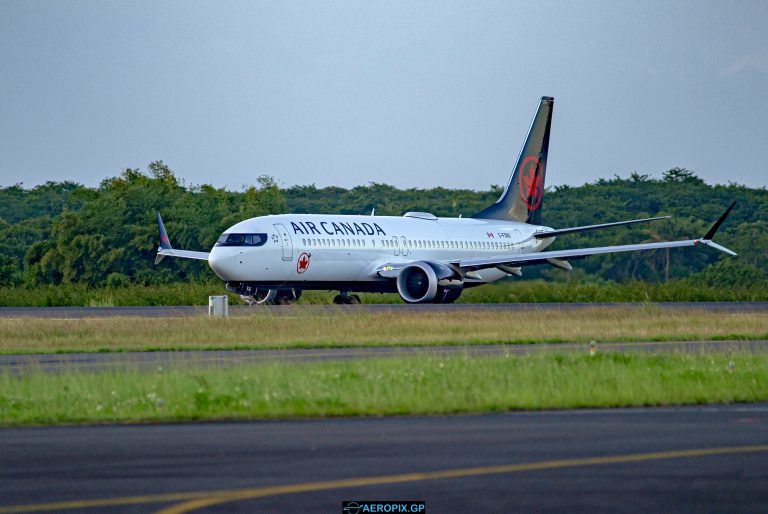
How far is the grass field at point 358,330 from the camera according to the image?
30.7 meters

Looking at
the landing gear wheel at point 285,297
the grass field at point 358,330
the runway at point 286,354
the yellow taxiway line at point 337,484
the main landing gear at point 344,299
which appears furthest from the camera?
the main landing gear at point 344,299

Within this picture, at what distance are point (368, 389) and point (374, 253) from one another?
35847 mm

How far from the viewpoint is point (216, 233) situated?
92.4 meters

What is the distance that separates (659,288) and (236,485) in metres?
52.9

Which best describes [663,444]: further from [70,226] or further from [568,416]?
[70,226]

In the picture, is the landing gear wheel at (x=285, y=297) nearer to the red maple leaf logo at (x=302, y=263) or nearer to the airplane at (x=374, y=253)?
the airplane at (x=374, y=253)

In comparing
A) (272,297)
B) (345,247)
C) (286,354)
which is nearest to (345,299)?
(345,247)

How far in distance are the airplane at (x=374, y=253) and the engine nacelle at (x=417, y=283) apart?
37 mm

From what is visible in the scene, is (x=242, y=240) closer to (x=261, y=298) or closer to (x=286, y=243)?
(x=286, y=243)

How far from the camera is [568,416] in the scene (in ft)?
54.9
